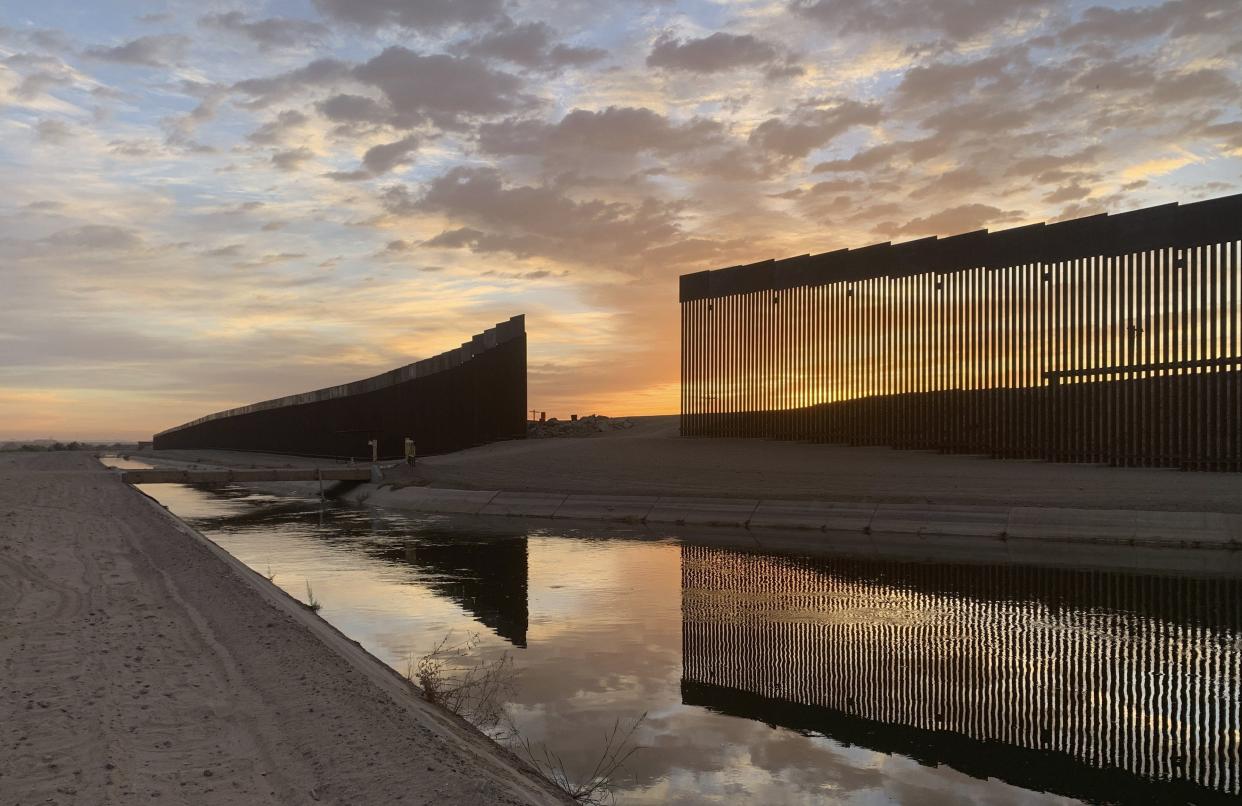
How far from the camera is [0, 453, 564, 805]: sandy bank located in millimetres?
4520

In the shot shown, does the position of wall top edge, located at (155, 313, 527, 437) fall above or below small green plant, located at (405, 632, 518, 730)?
above

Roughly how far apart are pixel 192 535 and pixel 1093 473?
1737cm

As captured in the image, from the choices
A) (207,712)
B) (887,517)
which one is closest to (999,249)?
(887,517)

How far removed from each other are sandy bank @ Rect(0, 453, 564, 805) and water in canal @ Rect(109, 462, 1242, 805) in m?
1.03

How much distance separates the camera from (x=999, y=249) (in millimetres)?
22984

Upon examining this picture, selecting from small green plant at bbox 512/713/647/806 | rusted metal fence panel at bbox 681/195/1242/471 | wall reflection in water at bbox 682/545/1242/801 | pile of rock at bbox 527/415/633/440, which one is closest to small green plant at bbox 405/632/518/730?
small green plant at bbox 512/713/647/806

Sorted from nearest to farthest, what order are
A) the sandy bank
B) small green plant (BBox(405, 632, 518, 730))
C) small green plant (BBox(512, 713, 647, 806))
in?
the sandy bank
small green plant (BBox(512, 713, 647, 806))
small green plant (BBox(405, 632, 518, 730))

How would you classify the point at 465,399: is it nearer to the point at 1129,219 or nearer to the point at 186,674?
the point at 1129,219

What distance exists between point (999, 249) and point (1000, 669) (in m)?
16.9

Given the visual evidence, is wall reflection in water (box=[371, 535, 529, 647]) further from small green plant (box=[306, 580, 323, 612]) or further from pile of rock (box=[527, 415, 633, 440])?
pile of rock (box=[527, 415, 633, 440])

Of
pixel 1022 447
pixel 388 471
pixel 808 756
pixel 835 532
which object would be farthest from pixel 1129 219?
pixel 388 471

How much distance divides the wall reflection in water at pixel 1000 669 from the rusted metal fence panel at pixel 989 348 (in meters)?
8.59

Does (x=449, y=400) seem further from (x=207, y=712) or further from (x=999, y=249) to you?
(x=207, y=712)

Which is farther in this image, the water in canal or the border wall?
the border wall
